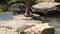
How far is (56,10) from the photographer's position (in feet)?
25.6

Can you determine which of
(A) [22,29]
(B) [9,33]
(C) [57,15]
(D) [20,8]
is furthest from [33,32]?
(D) [20,8]

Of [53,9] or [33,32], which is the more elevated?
[33,32]

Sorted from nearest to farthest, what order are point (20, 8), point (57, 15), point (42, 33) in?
point (42, 33) → point (57, 15) → point (20, 8)

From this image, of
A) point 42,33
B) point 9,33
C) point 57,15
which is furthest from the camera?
point 57,15

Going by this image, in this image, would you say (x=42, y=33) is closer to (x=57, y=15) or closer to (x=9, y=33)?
(x=9, y=33)

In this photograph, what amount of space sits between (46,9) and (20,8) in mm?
1913

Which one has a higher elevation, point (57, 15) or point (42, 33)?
point (42, 33)

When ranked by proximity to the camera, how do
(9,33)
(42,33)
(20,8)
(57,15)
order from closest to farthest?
(9,33) → (42,33) → (57,15) → (20,8)

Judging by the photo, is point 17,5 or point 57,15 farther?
point 17,5

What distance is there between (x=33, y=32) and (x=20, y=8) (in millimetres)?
6046

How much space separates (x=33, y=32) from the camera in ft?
10.8

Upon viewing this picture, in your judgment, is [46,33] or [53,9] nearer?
[46,33]

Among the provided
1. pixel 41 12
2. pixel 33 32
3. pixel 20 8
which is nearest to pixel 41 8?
pixel 41 12

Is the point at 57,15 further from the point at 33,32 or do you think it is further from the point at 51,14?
the point at 33,32
